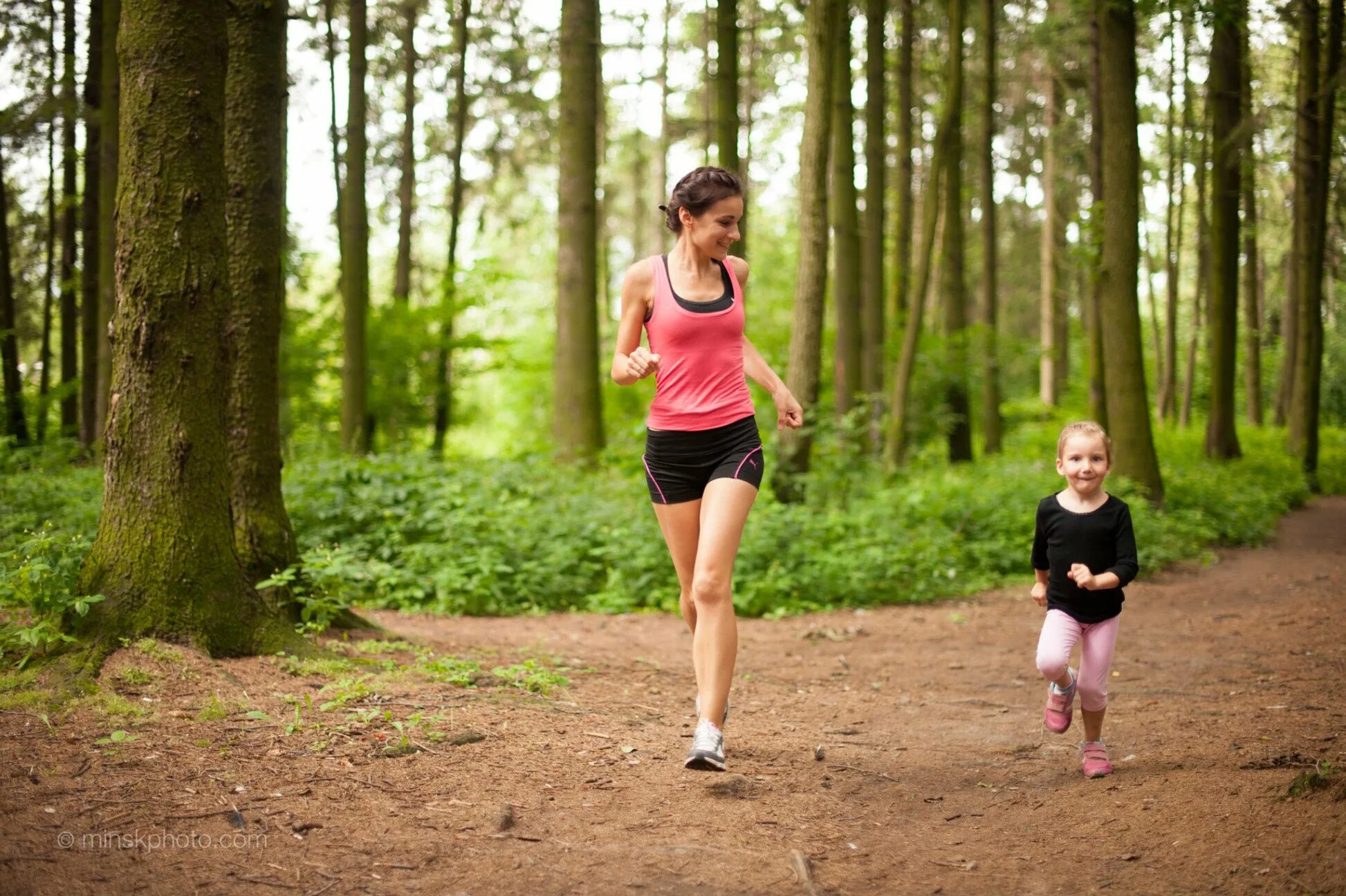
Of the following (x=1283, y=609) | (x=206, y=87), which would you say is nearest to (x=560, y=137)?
(x=206, y=87)

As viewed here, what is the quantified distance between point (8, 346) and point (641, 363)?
18584 millimetres

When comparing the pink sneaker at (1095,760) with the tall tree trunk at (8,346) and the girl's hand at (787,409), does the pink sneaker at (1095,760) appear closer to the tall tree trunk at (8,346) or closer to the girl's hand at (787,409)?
the girl's hand at (787,409)

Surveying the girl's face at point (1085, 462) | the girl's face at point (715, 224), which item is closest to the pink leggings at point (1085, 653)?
the girl's face at point (1085, 462)

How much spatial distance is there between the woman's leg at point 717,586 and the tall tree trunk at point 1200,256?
65.8 feet

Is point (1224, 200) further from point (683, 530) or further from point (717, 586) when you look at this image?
point (717, 586)

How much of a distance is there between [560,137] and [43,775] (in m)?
11.4

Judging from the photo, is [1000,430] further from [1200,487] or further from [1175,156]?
[1200,487]

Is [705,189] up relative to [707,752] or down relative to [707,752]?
up

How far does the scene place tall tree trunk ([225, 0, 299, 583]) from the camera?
614 centimetres

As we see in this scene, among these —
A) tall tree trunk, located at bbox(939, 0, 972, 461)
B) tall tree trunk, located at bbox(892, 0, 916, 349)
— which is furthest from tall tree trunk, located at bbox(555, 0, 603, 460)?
tall tree trunk, located at bbox(892, 0, 916, 349)

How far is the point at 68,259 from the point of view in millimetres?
17969

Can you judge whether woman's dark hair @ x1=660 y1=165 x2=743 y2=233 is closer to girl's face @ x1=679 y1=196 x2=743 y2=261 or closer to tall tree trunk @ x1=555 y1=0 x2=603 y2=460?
girl's face @ x1=679 y1=196 x2=743 y2=261

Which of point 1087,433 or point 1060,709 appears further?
point 1060,709

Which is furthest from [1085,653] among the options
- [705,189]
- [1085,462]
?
[705,189]
